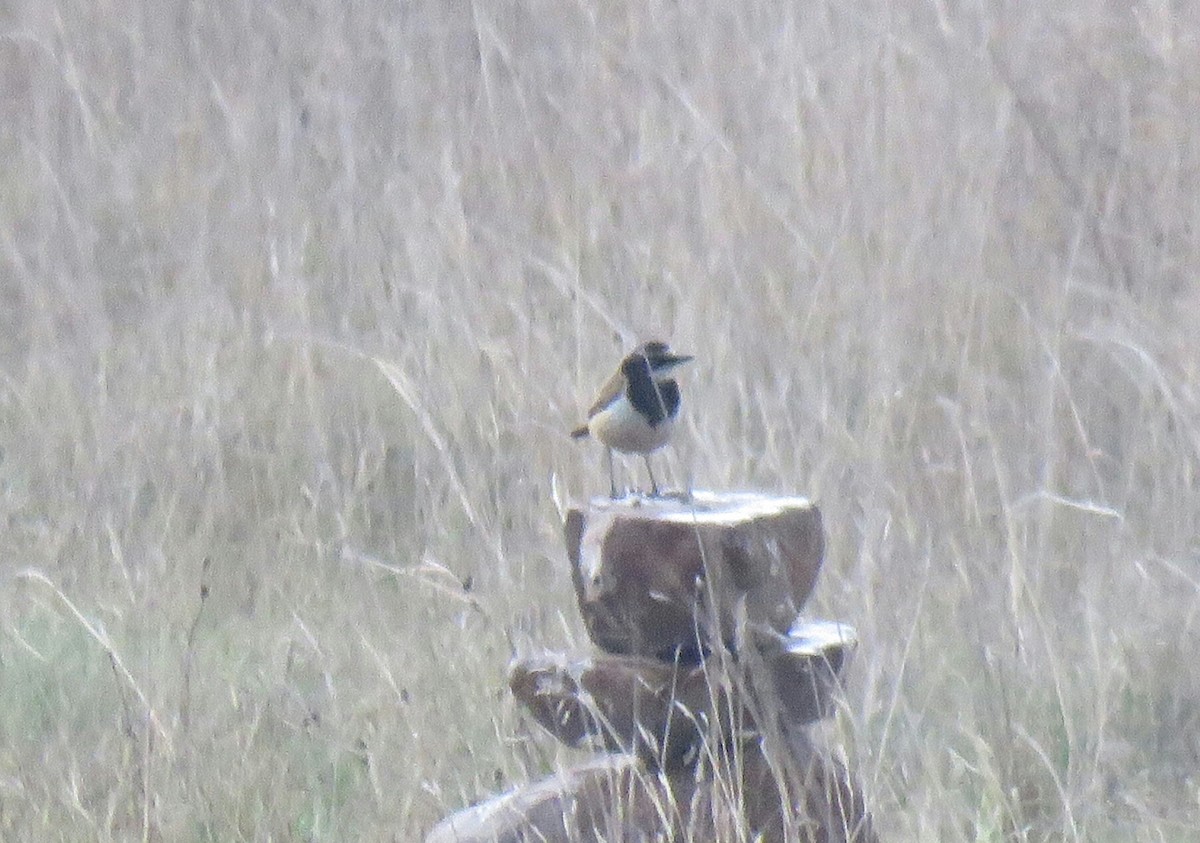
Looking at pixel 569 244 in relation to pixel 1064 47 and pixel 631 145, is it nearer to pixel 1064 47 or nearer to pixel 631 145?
pixel 631 145

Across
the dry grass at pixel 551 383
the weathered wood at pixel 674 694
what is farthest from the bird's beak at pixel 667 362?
the dry grass at pixel 551 383

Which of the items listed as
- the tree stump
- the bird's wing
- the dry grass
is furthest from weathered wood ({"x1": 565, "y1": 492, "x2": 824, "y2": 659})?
the dry grass

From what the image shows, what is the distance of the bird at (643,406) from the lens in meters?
2.51

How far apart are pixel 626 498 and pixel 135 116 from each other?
3.70 meters

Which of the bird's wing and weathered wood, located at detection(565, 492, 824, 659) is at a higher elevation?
the bird's wing

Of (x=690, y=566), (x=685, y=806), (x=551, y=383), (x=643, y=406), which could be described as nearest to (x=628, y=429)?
(x=643, y=406)

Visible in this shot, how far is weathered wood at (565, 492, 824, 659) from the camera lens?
2.21 metres

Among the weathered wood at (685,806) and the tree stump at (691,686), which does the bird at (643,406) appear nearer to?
the tree stump at (691,686)

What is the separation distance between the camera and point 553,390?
3789mm

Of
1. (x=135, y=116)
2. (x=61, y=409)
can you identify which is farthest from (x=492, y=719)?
(x=135, y=116)

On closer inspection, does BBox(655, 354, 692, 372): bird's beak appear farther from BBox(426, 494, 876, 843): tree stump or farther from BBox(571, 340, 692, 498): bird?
BBox(426, 494, 876, 843): tree stump

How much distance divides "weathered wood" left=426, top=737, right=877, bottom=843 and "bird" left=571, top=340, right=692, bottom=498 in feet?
1.33

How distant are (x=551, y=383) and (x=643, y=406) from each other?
4.35ft

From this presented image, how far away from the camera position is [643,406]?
2.51 metres
